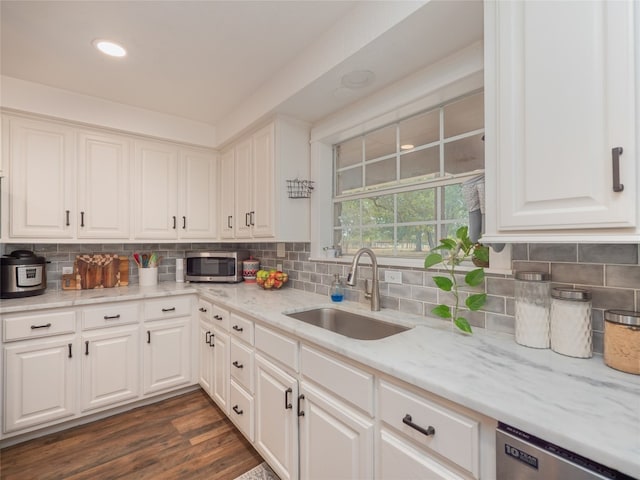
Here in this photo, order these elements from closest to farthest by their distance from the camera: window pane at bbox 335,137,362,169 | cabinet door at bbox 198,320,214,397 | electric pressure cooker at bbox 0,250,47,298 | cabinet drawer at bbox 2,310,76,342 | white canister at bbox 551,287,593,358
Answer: white canister at bbox 551,287,593,358 < cabinet drawer at bbox 2,310,76,342 < electric pressure cooker at bbox 0,250,47,298 < window pane at bbox 335,137,362,169 < cabinet door at bbox 198,320,214,397

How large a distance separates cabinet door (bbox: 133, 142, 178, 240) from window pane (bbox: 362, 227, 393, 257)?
6.15ft

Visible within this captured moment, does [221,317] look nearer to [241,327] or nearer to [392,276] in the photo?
[241,327]

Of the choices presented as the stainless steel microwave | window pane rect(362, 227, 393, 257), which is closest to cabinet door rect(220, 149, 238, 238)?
the stainless steel microwave

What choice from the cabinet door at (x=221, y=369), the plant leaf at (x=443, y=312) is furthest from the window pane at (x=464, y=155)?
the cabinet door at (x=221, y=369)

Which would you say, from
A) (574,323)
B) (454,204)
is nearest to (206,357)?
(454,204)

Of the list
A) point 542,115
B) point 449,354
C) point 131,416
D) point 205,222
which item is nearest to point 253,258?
point 205,222

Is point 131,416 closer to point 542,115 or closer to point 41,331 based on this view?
point 41,331

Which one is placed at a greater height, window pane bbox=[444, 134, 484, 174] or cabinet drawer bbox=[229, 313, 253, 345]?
window pane bbox=[444, 134, 484, 174]

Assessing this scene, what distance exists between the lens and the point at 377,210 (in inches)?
85.7

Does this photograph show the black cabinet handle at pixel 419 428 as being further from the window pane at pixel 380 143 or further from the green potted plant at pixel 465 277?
the window pane at pixel 380 143

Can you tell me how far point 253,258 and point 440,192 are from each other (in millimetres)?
2069

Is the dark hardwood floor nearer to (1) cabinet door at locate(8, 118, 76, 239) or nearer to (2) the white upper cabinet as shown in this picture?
(1) cabinet door at locate(8, 118, 76, 239)

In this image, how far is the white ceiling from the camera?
1.49 metres

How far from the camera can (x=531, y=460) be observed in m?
0.74
